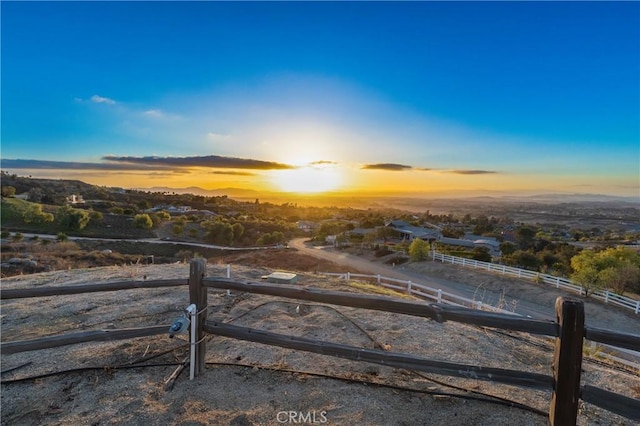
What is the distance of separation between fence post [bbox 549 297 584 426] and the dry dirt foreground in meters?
0.68

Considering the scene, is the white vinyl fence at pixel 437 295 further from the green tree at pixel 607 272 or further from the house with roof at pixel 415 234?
the house with roof at pixel 415 234

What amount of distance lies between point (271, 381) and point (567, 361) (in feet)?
8.87

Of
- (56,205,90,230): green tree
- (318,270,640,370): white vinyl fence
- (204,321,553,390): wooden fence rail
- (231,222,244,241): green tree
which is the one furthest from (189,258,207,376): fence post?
(56,205,90,230): green tree

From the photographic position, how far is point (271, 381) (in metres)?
3.65

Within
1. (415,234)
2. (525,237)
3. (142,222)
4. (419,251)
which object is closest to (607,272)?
(419,251)

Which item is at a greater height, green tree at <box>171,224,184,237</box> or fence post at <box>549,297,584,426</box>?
fence post at <box>549,297,584,426</box>

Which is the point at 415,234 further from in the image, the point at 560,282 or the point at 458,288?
the point at 560,282

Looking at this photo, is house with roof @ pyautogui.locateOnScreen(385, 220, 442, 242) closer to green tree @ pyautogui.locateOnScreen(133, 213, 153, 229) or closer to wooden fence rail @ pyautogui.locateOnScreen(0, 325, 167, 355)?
green tree @ pyautogui.locateOnScreen(133, 213, 153, 229)

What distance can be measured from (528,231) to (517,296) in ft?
104

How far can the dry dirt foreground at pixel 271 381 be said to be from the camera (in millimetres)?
3094

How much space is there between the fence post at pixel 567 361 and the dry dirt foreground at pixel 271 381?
2.24ft

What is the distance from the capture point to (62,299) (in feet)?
23.7

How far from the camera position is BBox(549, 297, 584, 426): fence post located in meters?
2.44

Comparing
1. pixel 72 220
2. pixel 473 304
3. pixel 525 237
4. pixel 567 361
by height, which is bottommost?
pixel 525 237
